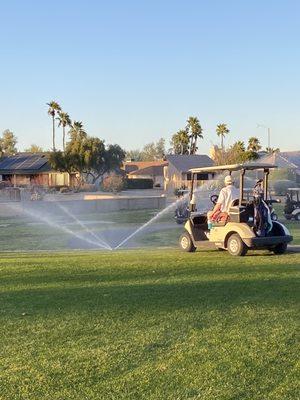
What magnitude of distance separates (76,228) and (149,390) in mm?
17944

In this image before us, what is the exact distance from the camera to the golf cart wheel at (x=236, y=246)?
37.3ft

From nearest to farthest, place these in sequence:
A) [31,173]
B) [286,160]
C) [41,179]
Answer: [286,160], [41,179], [31,173]

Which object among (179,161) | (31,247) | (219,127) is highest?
(219,127)

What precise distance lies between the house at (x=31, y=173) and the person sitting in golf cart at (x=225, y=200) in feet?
177

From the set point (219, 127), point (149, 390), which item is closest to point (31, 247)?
point (149, 390)

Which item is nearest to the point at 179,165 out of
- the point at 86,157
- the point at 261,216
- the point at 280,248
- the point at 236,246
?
the point at 86,157

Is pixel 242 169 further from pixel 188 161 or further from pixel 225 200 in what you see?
pixel 188 161

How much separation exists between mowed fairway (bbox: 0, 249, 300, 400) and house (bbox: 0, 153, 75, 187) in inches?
2280

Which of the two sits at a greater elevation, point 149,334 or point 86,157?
point 86,157

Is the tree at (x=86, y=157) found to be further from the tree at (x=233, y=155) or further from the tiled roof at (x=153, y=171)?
the tiled roof at (x=153, y=171)

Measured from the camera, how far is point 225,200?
11883 mm

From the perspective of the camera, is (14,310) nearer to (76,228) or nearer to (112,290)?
(112,290)

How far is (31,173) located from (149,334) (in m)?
67.2

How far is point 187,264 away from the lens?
9.82 m
